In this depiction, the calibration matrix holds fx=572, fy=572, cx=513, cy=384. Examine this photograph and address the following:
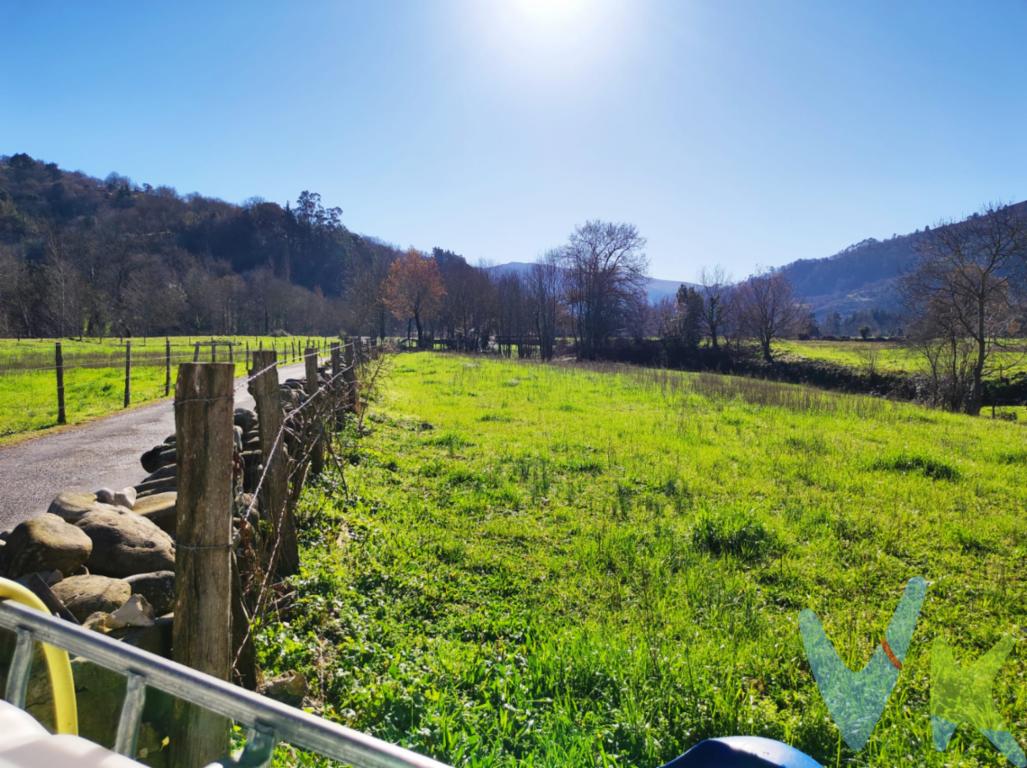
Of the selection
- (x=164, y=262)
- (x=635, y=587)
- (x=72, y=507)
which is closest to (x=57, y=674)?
(x=72, y=507)

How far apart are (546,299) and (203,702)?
238ft

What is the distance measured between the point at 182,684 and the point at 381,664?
315 centimetres

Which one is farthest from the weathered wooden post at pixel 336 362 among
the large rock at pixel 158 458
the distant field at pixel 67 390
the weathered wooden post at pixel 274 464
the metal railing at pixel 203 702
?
the metal railing at pixel 203 702

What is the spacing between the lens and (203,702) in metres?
1.10

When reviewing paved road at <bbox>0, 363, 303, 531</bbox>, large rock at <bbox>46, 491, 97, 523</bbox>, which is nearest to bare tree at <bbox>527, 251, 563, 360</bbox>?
paved road at <bbox>0, 363, 303, 531</bbox>

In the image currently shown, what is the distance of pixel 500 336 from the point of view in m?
71.1

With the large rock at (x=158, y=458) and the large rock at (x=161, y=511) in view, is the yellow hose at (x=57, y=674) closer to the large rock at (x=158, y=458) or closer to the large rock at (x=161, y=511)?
the large rock at (x=161, y=511)

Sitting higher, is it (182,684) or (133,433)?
(182,684)

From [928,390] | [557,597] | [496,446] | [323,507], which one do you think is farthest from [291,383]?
[928,390]

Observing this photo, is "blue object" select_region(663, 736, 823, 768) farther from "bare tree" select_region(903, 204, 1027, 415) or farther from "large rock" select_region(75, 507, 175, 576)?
"bare tree" select_region(903, 204, 1027, 415)

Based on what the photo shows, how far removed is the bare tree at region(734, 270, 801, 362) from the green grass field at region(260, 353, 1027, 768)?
4921 cm

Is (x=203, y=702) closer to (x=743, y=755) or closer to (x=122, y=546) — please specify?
(x=743, y=755)

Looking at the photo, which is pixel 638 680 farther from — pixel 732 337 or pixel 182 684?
pixel 732 337

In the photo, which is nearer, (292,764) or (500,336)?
(292,764)
